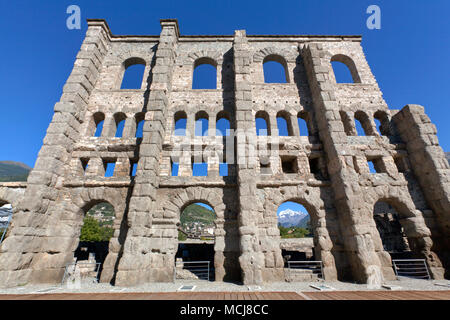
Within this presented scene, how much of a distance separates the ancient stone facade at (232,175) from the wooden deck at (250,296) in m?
1.41

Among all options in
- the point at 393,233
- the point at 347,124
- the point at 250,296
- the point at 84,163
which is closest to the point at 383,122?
the point at 347,124

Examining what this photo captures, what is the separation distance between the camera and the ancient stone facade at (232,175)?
24.6ft

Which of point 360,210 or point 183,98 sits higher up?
point 183,98

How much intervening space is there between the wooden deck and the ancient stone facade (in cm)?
141

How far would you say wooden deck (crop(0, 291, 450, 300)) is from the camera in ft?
16.1

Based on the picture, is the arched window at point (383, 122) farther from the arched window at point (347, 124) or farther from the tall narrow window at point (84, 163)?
the tall narrow window at point (84, 163)

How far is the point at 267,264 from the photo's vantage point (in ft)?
24.9

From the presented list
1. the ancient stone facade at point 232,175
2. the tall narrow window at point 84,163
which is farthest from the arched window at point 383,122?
the tall narrow window at point 84,163

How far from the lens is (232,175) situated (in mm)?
9281

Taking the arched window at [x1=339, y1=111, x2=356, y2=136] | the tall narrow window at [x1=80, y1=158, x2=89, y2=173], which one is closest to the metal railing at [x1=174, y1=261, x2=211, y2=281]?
the tall narrow window at [x1=80, y1=158, x2=89, y2=173]

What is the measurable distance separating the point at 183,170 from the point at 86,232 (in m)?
35.3

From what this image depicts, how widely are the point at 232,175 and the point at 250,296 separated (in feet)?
16.5
